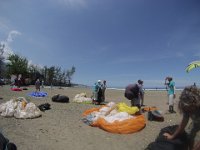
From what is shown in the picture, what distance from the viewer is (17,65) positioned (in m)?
55.4

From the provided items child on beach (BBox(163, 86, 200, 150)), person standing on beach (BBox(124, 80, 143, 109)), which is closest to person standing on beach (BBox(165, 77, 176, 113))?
person standing on beach (BBox(124, 80, 143, 109))

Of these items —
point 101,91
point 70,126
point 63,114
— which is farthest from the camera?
point 101,91

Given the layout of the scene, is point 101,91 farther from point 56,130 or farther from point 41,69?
point 41,69

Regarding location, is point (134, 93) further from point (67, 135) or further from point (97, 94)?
point (97, 94)

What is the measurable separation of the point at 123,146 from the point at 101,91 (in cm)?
923

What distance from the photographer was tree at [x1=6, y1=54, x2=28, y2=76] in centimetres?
5488

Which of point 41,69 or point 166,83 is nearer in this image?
point 166,83

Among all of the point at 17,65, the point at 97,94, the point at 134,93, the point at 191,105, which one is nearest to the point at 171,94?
the point at 134,93

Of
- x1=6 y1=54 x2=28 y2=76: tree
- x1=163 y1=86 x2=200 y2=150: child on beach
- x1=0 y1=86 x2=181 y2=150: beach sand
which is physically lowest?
x1=0 y1=86 x2=181 y2=150: beach sand

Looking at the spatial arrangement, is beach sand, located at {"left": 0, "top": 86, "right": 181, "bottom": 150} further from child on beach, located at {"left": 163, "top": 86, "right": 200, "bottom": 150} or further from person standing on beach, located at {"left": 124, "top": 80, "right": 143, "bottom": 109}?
child on beach, located at {"left": 163, "top": 86, "right": 200, "bottom": 150}

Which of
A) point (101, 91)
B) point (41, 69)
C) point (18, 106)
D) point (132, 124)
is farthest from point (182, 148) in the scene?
point (41, 69)

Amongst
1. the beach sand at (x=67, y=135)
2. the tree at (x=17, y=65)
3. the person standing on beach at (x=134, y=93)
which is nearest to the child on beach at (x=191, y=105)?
the beach sand at (x=67, y=135)

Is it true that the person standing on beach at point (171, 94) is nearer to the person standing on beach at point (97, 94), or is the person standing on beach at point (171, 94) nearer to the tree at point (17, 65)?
the person standing on beach at point (97, 94)

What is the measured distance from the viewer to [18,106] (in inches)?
416
